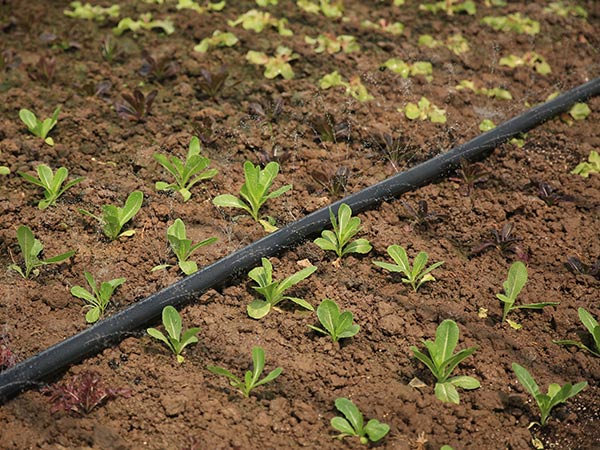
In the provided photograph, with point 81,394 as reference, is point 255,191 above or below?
above

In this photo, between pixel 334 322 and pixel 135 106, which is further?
pixel 135 106

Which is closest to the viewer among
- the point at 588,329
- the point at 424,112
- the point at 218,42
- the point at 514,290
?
the point at 588,329

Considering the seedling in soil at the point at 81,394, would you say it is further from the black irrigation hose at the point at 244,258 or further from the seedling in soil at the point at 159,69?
the seedling in soil at the point at 159,69

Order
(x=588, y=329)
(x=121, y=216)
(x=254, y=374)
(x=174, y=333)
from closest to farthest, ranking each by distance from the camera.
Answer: (x=254, y=374), (x=174, y=333), (x=588, y=329), (x=121, y=216)

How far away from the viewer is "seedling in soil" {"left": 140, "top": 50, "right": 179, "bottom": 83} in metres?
4.43

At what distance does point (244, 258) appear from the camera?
10.7 ft

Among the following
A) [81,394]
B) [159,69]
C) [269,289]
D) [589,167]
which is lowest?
[81,394]

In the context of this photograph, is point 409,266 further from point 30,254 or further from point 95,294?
point 30,254

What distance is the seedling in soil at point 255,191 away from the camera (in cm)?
349

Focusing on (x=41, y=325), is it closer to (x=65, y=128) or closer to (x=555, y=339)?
(x=65, y=128)

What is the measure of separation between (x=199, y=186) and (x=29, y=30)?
198 centimetres

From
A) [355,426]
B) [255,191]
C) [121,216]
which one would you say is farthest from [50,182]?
Result: [355,426]

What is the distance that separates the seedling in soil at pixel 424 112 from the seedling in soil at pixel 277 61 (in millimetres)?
758

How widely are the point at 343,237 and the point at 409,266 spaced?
0.33 metres
